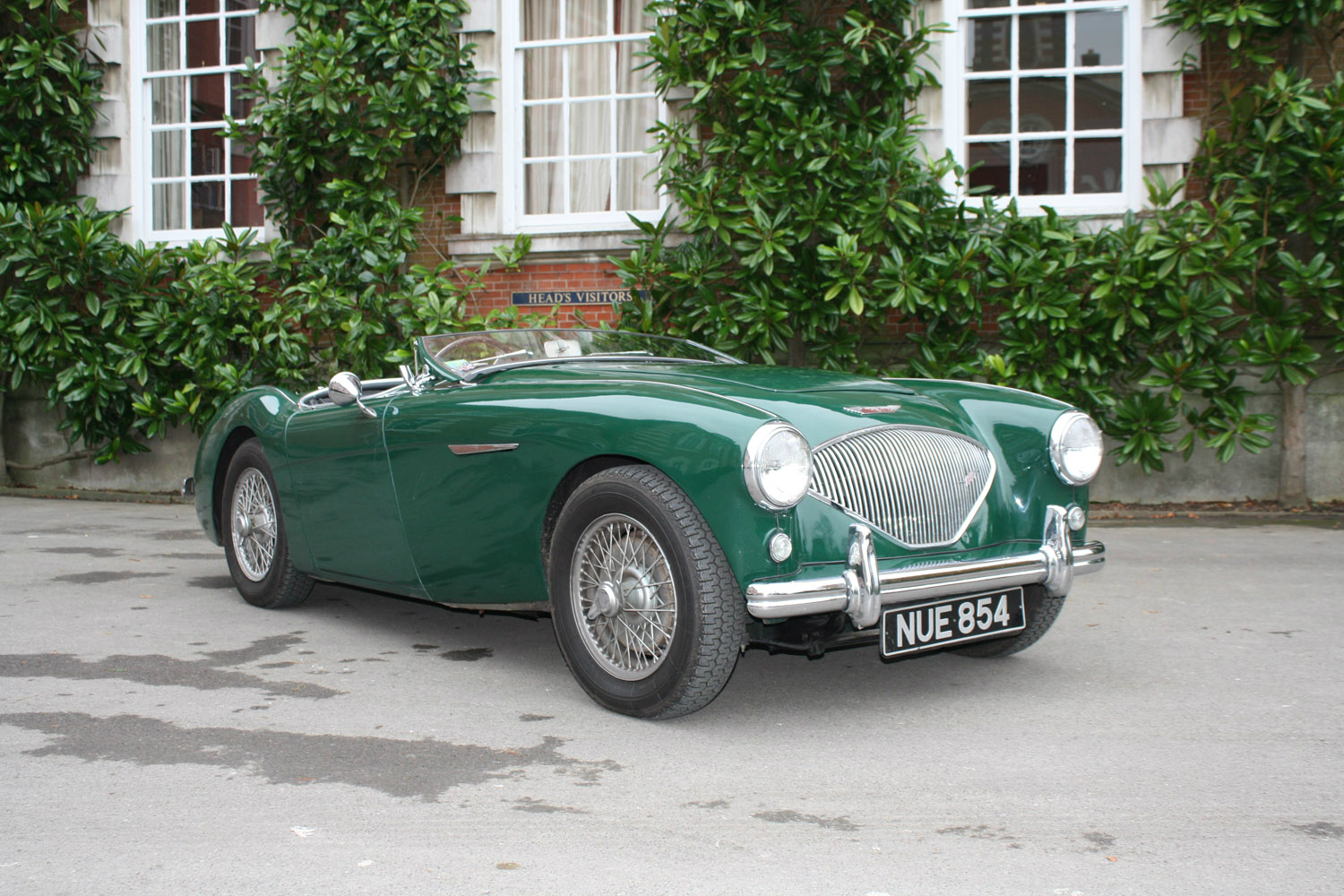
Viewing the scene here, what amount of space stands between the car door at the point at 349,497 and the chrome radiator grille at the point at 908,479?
1869mm

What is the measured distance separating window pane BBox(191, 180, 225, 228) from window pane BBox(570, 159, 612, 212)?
3.65 meters

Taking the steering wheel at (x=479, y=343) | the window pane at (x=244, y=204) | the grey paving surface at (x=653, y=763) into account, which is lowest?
the grey paving surface at (x=653, y=763)

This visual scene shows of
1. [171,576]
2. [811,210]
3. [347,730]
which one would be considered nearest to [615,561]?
[347,730]

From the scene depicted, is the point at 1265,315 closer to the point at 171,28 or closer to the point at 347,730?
the point at 347,730

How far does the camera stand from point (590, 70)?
11602 mm

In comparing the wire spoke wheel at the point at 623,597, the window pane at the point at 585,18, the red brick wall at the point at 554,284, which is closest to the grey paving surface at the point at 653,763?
the wire spoke wheel at the point at 623,597

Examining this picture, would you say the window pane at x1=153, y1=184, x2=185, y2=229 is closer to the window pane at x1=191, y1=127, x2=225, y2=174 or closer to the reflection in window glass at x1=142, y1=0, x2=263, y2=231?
the reflection in window glass at x1=142, y1=0, x2=263, y2=231

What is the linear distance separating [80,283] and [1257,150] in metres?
9.76

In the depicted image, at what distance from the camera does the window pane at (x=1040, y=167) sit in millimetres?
10367

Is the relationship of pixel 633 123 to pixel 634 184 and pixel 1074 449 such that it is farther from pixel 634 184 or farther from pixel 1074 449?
pixel 1074 449

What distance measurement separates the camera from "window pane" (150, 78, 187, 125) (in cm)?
1286

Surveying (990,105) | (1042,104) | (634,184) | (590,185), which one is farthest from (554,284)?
(1042,104)

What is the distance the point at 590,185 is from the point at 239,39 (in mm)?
4001

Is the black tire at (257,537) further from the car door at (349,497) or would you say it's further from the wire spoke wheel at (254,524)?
the car door at (349,497)
